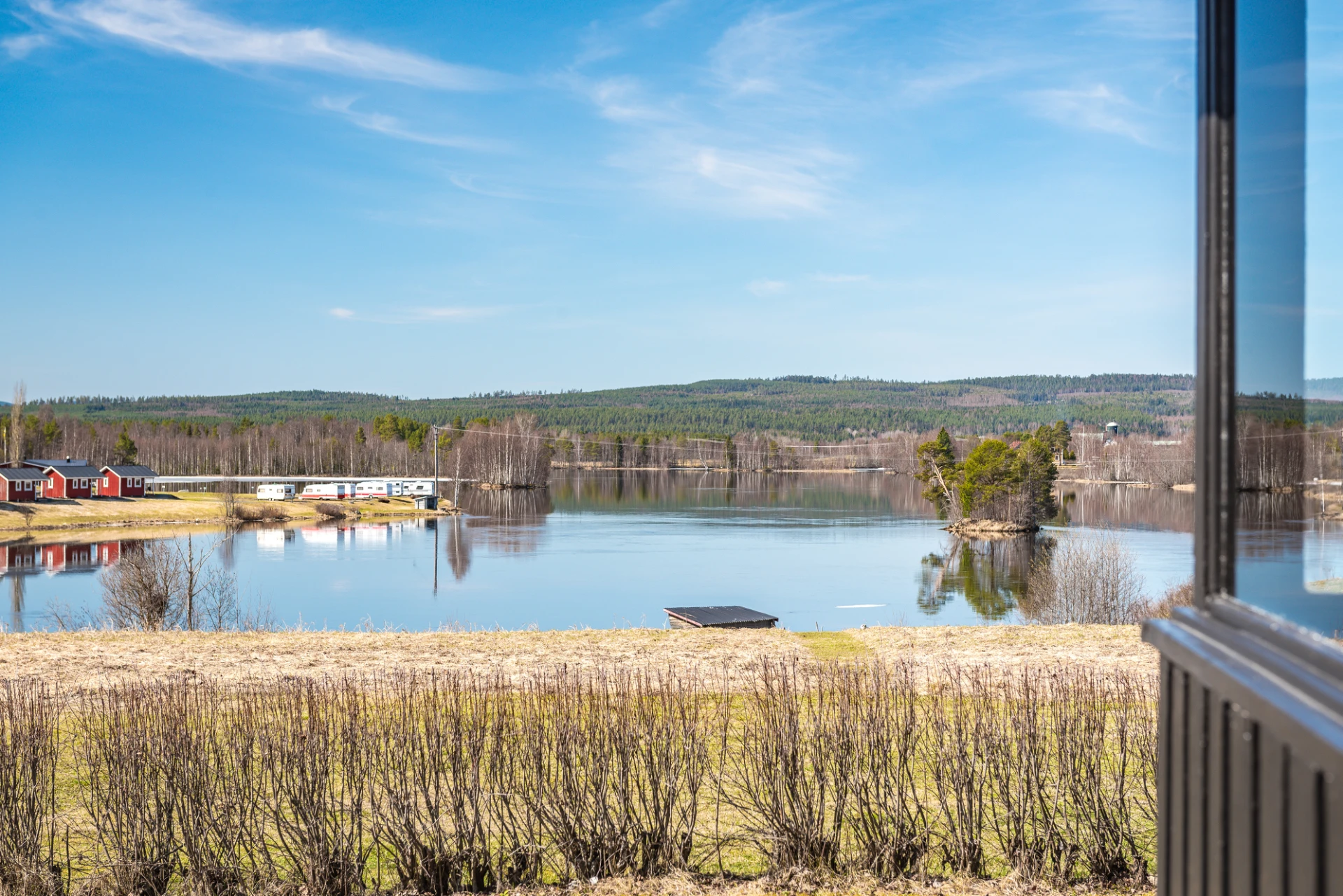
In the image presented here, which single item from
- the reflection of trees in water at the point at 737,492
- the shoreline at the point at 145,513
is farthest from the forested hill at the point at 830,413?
the shoreline at the point at 145,513

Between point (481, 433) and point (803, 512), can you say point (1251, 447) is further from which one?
point (481, 433)

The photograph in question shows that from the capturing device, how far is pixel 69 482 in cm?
6091

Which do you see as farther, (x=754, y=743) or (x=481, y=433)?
(x=481, y=433)

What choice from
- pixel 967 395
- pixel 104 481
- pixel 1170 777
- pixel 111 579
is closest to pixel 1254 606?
pixel 1170 777

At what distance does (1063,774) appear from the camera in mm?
5992

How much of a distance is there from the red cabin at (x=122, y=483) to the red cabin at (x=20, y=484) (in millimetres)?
4431

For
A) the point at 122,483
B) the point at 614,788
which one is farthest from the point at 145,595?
the point at 122,483

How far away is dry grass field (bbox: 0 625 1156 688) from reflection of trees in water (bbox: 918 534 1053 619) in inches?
483

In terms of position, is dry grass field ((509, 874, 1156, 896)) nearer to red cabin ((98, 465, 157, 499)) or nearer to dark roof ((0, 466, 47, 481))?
dark roof ((0, 466, 47, 481))

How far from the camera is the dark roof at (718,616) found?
2167 cm

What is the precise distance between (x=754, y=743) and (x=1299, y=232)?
5128 millimetres

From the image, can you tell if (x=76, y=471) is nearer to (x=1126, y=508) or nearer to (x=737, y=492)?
(x=737, y=492)

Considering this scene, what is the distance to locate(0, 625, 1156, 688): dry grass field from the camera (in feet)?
43.3

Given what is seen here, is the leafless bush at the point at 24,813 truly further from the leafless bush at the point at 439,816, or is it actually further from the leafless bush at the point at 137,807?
the leafless bush at the point at 439,816
